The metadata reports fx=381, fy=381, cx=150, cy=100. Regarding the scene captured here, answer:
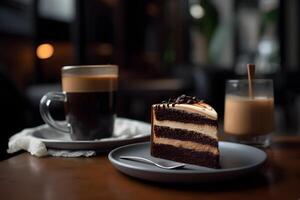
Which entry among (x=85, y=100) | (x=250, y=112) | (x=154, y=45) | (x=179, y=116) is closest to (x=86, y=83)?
(x=85, y=100)

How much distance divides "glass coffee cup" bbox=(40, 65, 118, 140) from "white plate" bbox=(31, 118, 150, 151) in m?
0.04

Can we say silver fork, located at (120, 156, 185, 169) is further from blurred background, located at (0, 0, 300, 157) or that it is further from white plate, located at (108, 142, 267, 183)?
blurred background, located at (0, 0, 300, 157)

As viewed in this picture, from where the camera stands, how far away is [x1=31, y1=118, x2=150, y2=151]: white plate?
0.77 metres

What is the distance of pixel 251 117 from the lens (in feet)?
2.77

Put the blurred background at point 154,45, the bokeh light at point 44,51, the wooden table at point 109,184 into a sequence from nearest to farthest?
the wooden table at point 109,184, the blurred background at point 154,45, the bokeh light at point 44,51

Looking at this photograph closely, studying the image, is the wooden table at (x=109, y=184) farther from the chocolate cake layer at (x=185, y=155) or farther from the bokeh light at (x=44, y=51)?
the bokeh light at (x=44, y=51)

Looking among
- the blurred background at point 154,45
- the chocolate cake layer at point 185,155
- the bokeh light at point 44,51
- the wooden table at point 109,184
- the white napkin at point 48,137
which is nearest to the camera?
the wooden table at point 109,184

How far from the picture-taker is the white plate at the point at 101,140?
0.77 m

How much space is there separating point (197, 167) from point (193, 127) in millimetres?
85

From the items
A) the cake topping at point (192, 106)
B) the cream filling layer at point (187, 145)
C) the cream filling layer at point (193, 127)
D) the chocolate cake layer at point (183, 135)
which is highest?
the cake topping at point (192, 106)

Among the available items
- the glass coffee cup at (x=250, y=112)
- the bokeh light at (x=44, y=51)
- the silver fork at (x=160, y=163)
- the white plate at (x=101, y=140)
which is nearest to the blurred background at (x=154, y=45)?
the bokeh light at (x=44, y=51)

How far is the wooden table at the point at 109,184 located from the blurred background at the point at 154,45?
54.1 inches

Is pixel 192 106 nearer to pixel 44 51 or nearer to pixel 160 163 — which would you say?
pixel 160 163

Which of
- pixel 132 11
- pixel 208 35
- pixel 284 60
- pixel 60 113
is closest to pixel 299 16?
pixel 284 60
